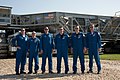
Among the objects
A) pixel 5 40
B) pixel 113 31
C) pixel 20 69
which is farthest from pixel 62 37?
pixel 113 31

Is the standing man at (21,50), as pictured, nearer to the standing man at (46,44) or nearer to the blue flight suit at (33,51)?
the blue flight suit at (33,51)

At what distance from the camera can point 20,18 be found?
23.2 m

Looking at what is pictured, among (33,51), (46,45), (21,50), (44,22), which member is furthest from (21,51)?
(44,22)

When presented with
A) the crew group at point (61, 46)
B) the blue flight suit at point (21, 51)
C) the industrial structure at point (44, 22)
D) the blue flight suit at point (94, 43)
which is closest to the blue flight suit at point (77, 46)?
the crew group at point (61, 46)

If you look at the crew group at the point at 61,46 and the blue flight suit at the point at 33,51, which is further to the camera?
the blue flight suit at the point at 33,51

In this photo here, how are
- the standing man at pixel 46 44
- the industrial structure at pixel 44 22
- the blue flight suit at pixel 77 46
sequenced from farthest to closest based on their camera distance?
1. the industrial structure at pixel 44 22
2. the standing man at pixel 46 44
3. the blue flight suit at pixel 77 46

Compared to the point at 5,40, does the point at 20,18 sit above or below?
above

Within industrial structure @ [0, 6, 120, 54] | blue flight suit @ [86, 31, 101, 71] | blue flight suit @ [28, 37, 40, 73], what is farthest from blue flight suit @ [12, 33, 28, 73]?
industrial structure @ [0, 6, 120, 54]

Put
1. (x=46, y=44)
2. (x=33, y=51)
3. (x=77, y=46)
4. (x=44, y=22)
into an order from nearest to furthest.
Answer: (x=77, y=46) < (x=46, y=44) < (x=33, y=51) < (x=44, y=22)

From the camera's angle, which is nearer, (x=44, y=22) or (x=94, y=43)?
(x=94, y=43)

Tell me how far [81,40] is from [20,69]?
268 cm

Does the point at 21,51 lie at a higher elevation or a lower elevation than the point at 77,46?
lower

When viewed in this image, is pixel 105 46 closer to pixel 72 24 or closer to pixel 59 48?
pixel 72 24

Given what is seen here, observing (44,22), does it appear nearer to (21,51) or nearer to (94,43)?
(21,51)
